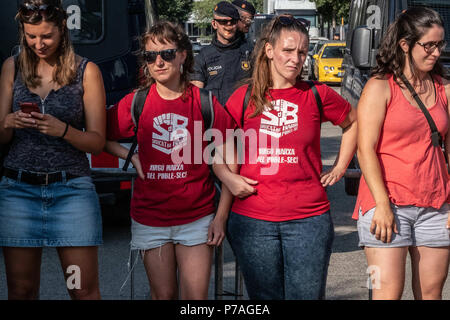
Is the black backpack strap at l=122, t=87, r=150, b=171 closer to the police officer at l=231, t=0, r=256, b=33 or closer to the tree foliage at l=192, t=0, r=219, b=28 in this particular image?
the police officer at l=231, t=0, r=256, b=33

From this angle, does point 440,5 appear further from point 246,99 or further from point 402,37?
point 246,99

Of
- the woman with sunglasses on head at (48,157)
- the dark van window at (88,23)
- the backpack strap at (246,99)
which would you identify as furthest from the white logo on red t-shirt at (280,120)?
the dark van window at (88,23)

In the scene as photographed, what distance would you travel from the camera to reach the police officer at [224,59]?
18.6 feet

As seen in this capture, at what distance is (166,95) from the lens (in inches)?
Answer: 133

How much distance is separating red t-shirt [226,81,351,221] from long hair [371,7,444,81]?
0.34 metres

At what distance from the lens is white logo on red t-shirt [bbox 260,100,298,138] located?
128 inches

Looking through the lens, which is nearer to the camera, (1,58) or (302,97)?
(302,97)

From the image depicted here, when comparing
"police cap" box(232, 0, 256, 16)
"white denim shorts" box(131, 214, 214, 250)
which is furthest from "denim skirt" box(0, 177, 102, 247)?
"police cap" box(232, 0, 256, 16)

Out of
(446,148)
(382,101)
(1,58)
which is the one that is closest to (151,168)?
(382,101)

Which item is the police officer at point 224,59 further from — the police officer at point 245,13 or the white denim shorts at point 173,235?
the white denim shorts at point 173,235

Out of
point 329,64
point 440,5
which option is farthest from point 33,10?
point 329,64

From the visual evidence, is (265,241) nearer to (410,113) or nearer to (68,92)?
(410,113)
